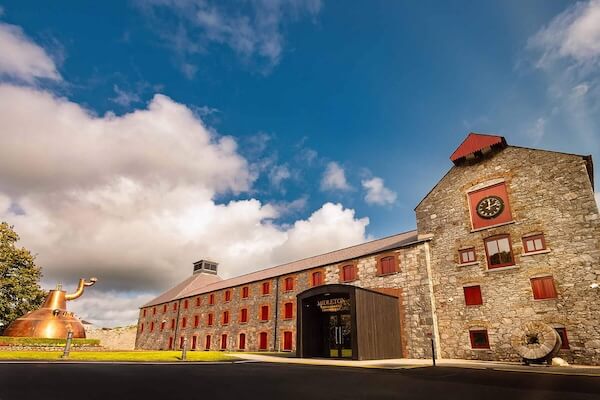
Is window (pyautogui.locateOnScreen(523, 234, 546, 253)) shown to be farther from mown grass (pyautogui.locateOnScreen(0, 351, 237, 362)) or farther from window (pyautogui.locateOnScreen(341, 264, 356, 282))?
mown grass (pyautogui.locateOnScreen(0, 351, 237, 362))

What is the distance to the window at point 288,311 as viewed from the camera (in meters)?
29.5

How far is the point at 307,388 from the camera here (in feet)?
22.9

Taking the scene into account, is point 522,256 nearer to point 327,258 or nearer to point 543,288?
point 543,288

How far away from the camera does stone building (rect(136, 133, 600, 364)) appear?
1608 centimetres

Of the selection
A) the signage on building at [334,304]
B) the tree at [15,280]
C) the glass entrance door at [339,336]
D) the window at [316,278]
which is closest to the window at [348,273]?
the window at [316,278]

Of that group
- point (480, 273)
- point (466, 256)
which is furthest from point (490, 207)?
point (480, 273)

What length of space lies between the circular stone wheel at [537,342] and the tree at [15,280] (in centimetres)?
4248

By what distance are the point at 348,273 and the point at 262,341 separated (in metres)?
11.4

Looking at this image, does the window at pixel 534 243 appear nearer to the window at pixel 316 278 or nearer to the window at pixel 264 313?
the window at pixel 316 278

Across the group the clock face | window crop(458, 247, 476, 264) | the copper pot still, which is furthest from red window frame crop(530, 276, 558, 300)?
the copper pot still

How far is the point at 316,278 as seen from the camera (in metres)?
28.7

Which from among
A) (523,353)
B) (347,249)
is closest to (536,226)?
(523,353)

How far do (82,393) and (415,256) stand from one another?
19312mm

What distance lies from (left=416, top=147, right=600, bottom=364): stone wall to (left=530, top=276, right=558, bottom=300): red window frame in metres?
0.21
